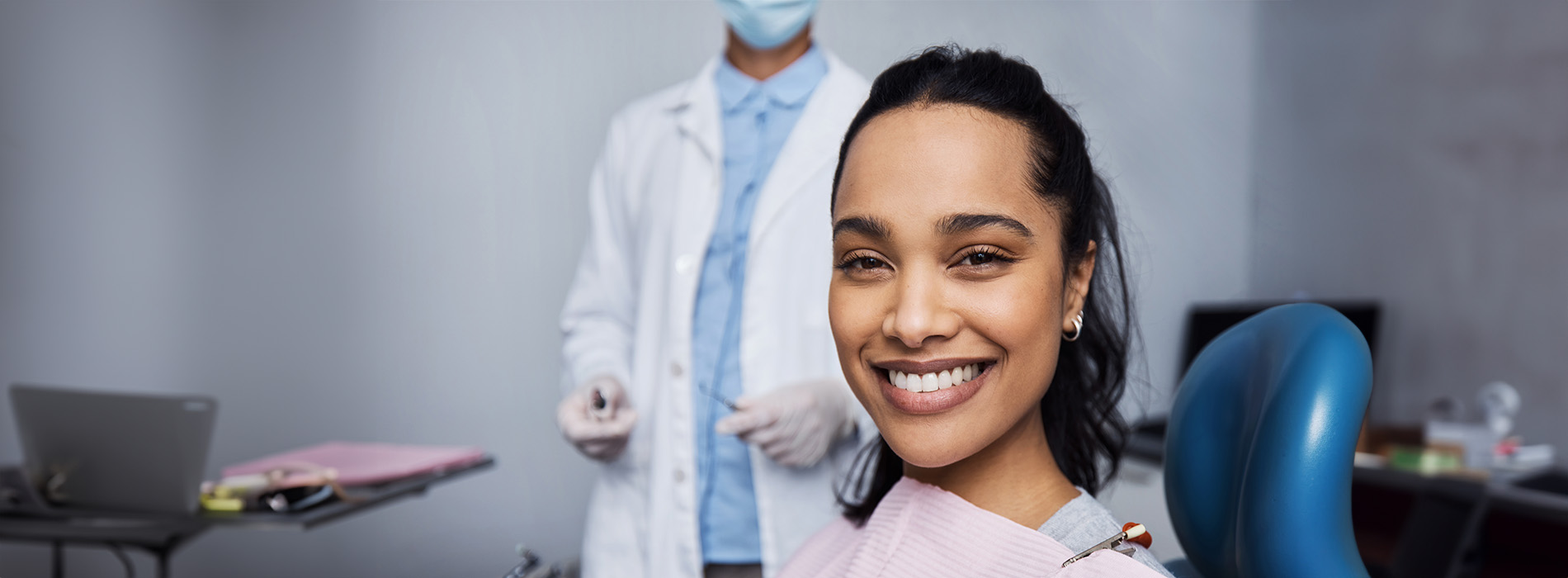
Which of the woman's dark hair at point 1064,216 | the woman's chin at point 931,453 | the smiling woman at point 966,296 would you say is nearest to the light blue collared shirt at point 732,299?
the woman's dark hair at point 1064,216

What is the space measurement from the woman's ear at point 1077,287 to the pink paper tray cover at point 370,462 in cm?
129

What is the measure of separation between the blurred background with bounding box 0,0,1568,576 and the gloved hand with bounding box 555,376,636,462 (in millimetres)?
1090

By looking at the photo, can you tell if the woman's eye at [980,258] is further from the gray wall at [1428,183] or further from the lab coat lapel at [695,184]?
the gray wall at [1428,183]

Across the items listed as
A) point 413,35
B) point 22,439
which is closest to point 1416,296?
point 413,35

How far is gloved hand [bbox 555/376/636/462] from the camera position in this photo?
4.40 feet

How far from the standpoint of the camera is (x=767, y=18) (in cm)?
147

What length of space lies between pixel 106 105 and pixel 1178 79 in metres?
2.80

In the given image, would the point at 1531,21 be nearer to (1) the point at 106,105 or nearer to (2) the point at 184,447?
(2) the point at 184,447

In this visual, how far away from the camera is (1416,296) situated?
271 cm

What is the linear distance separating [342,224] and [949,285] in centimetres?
199

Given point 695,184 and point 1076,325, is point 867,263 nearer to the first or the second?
point 1076,325

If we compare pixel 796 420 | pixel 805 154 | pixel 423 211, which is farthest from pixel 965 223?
pixel 423 211

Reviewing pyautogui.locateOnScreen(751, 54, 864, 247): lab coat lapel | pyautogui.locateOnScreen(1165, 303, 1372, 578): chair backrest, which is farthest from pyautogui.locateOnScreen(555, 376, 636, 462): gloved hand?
pyautogui.locateOnScreen(1165, 303, 1372, 578): chair backrest

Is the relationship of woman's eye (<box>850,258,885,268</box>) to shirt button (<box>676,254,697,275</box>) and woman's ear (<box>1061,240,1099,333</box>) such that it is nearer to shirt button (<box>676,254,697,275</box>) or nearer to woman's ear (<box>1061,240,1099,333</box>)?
woman's ear (<box>1061,240,1099,333</box>)
